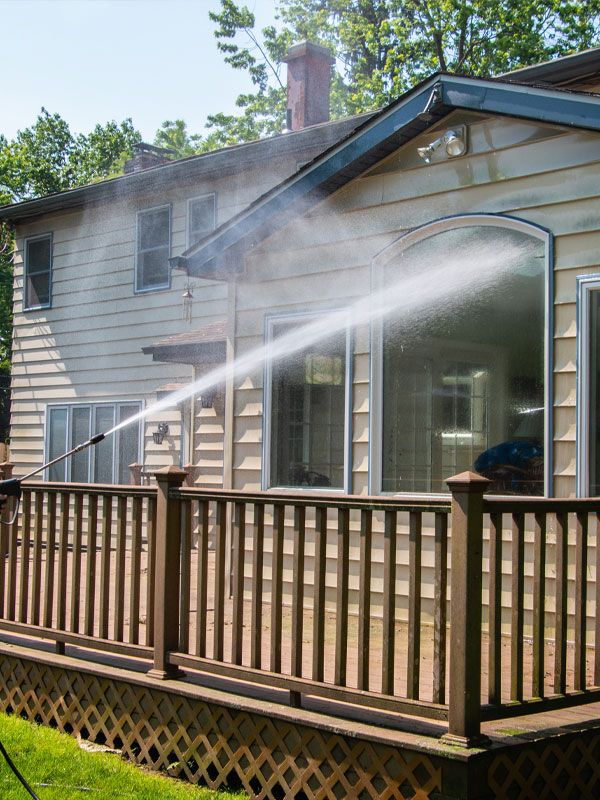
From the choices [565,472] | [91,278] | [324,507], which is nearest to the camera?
[324,507]

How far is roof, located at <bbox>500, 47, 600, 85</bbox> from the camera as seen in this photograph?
30.3 feet

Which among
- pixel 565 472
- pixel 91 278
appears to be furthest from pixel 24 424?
pixel 565 472

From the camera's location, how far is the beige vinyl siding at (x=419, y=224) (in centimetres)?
648

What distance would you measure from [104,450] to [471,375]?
9299 millimetres

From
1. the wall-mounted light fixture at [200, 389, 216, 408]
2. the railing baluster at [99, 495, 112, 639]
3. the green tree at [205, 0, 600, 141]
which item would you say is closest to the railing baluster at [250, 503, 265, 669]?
the railing baluster at [99, 495, 112, 639]

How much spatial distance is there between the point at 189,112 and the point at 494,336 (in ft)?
117

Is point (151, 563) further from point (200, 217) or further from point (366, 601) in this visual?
point (200, 217)

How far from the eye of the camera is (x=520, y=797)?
416 centimetres

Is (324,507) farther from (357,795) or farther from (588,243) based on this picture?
(588,243)

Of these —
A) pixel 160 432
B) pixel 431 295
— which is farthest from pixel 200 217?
pixel 431 295

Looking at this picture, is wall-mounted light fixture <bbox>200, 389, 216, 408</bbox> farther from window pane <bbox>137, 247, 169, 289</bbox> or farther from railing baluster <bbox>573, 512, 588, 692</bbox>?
railing baluster <bbox>573, 512, 588, 692</bbox>

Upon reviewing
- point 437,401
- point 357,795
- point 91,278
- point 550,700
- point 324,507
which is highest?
point 91,278

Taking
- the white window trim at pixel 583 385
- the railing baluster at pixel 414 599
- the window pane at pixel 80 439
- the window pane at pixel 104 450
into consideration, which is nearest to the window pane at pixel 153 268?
the window pane at pixel 104 450

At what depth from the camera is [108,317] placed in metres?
15.5
